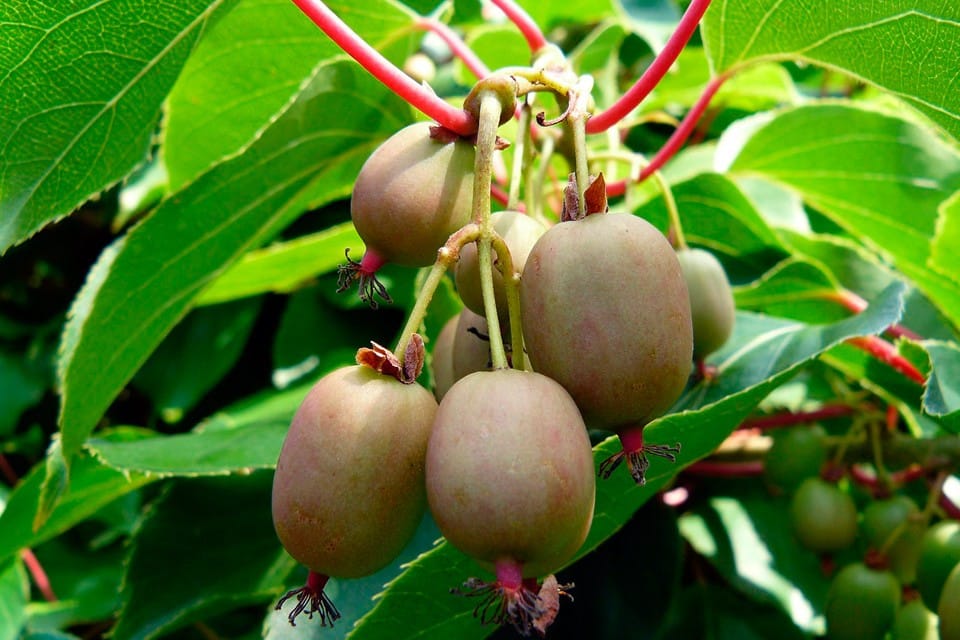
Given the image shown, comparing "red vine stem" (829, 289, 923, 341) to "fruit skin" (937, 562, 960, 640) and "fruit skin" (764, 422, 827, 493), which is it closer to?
"fruit skin" (764, 422, 827, 493)

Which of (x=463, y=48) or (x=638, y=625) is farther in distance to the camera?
(x=638, y=625)

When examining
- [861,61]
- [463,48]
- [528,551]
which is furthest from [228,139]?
[528,551]

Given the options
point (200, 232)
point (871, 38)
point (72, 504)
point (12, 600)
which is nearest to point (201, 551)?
point (72, 504)

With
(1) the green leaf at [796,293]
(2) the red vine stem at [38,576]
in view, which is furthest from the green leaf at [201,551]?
(1) the green leaf at [796,293]

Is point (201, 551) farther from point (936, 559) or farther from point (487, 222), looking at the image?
point (936, 559)

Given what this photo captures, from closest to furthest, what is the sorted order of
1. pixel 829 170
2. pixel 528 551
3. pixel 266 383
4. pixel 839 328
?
pixel 528 551 → pixel 839 328 → pixel 829 170 → pixel 266 383

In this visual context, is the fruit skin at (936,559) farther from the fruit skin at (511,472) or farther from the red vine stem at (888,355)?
the fruit skin at (511,472)

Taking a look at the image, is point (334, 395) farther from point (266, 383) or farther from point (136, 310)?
point (266, 383)
